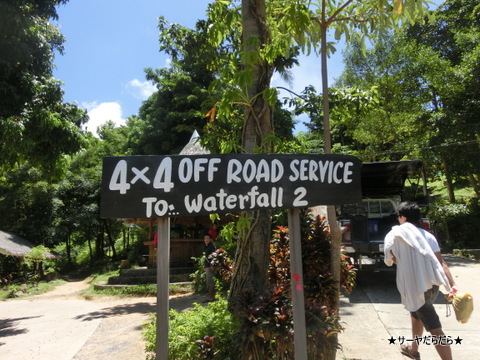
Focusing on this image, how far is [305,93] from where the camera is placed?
5.68 metres

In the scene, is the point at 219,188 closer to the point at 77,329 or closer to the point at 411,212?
the point at 411,212

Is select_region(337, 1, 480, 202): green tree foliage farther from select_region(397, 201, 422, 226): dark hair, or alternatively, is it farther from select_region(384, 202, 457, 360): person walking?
select_region(384, 202, 457, 360): person walking

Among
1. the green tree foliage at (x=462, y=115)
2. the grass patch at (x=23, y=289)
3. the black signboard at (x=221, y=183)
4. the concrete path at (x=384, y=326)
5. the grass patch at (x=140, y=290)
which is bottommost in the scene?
the grass patch at (x=23, y=289)

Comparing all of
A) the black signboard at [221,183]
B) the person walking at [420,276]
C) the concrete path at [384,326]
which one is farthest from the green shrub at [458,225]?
the black signboard at [221,183]

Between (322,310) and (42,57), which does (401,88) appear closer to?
(42,57)

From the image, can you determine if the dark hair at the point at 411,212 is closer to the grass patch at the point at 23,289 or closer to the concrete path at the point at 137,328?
the concrete path at the point at 137,328

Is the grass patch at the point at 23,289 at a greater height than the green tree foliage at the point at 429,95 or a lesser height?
lesser

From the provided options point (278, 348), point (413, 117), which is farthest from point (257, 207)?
point (413, 117)

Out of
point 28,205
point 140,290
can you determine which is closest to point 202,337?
point 140,290

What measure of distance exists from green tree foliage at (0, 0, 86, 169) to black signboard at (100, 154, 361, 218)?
6.07 m

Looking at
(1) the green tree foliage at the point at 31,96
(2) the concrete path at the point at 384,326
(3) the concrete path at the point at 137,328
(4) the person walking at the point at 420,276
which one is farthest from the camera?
(1) the green tree foliage at the point at 31,96

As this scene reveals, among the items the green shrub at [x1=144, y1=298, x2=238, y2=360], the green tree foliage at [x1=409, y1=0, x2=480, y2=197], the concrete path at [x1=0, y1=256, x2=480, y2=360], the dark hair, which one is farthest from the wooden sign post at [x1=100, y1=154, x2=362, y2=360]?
the green tree foliage at [x1=409, y1=0, x2=480, y2=197]

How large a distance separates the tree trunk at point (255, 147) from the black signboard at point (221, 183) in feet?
4.37

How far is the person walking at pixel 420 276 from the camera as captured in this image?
3.50 metres
